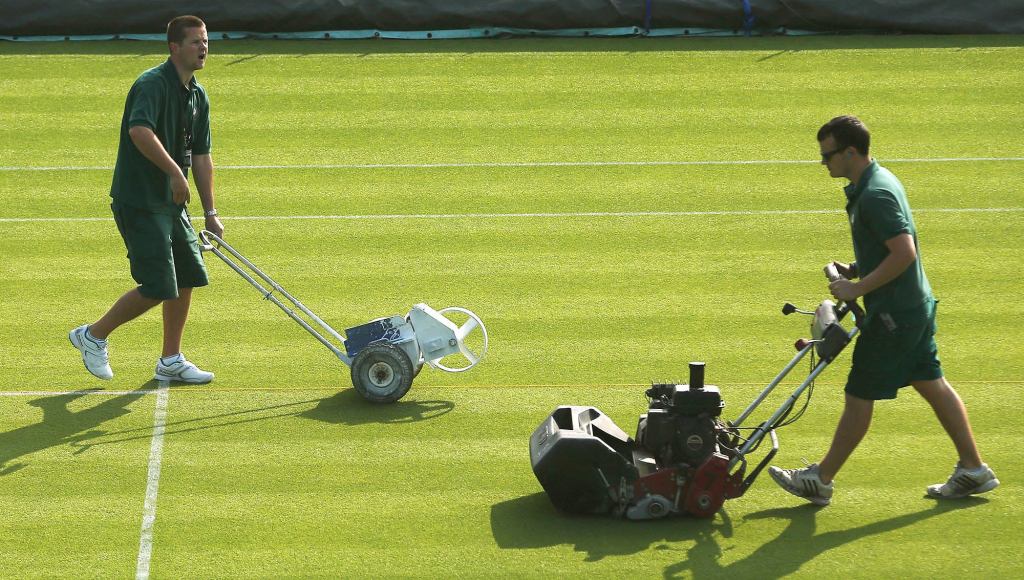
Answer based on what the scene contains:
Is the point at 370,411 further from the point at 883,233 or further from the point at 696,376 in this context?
the point at 883,233

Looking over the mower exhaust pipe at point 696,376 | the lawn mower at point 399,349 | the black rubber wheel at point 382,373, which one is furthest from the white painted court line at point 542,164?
the mower exhaust pipe at point 696,376

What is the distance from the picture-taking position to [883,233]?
19.9ft

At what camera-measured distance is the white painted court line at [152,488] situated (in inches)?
241

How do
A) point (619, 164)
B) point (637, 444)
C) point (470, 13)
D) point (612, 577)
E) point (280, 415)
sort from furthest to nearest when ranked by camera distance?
1. point (470, 13)
2. point (619, 164)
3. point (280, 415)
4. point (637, 444)
5. point (612, 577)

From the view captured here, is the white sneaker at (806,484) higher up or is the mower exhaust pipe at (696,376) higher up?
the mower exhaust pipe at (696,376)

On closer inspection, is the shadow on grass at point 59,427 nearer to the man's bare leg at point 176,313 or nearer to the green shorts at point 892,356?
the man's bare leg at point 176,313


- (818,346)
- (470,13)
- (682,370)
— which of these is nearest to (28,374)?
(682,370)

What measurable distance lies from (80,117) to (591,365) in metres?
7.79

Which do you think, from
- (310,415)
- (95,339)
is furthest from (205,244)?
(310,415)

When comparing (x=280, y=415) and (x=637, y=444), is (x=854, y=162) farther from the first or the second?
(x=280, y=415)

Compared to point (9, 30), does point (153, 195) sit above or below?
below

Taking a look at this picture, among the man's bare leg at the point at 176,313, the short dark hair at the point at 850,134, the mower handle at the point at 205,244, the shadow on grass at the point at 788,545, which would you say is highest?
the short dark hair at the point at 850,134

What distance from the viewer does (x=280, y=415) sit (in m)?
7.83

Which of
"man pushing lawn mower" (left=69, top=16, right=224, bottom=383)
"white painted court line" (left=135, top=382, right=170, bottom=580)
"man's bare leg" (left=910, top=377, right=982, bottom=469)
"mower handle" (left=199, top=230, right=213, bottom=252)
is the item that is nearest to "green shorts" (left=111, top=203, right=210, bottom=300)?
"man pushing lawn mower" (left=69, top=16, right=224, bottom=383)
